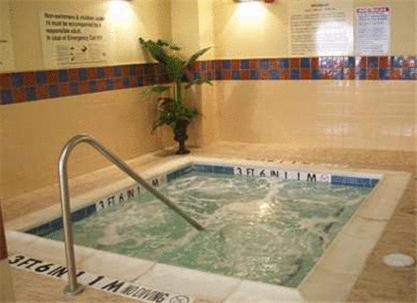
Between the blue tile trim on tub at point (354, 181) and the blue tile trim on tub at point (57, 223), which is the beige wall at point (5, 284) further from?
the blue tile trim on tub at point (354, 181)

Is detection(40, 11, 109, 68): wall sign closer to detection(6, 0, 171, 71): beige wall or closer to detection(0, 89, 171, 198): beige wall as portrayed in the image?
detection(6, 0, 171, 71): beige wall

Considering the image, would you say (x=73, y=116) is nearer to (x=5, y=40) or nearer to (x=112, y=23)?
(x=5, y=40)

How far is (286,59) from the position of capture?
5.70 m

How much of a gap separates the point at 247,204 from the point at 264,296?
2155 mm

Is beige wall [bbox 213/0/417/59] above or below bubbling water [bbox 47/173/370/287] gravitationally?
above

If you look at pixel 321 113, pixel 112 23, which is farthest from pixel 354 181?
pixel 112 23

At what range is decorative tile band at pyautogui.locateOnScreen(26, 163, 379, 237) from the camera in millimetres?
3863

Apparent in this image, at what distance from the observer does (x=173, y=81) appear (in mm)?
5730

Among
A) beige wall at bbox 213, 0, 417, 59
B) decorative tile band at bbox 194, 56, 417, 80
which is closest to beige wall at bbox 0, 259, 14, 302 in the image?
decorative tile band at bbox 194, 56, 417, 80

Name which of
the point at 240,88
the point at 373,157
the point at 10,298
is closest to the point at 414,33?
the point at 373,157

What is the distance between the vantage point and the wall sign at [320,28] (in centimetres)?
535

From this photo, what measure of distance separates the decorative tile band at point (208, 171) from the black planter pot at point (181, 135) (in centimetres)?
39

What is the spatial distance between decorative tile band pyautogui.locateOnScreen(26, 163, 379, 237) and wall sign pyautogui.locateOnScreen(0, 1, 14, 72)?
4.40 ft

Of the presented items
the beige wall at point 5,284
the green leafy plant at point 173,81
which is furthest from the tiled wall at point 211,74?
the beige wall at point 5,284
